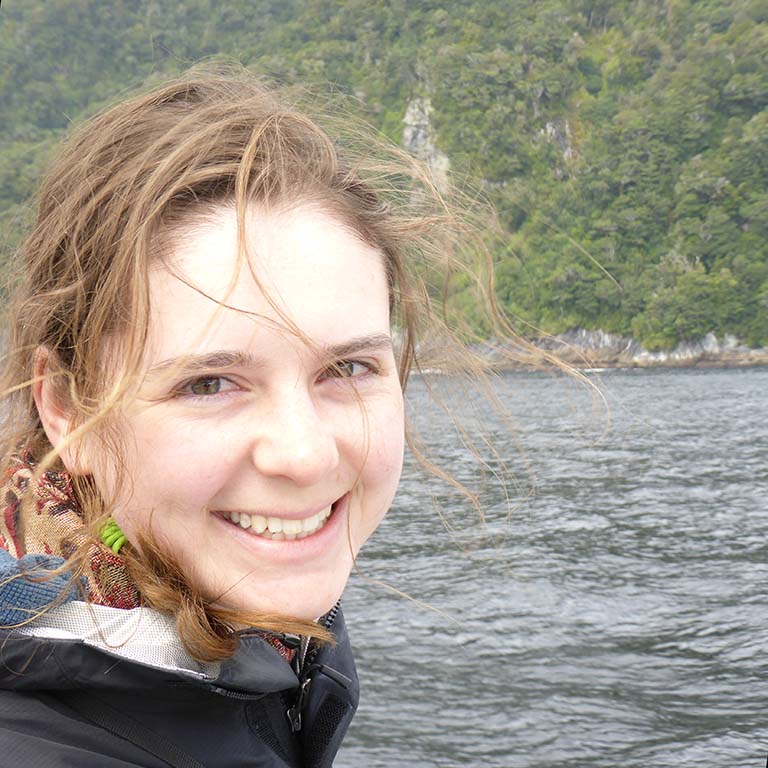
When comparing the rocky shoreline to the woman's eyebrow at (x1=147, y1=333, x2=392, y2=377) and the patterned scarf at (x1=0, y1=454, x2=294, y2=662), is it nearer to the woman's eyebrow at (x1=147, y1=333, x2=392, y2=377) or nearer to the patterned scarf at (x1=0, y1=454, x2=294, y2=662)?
the patterned scarf at (x1=0, y1=454, x2=294, y2=662)

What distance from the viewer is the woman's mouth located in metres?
1.24

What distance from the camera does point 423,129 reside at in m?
103

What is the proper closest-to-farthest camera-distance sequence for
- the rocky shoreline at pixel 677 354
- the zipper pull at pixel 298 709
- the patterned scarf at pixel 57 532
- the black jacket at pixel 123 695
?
1. the black jacket at pixel 123 695
2. the patterned scarf at pixel 57 532
3. the zipper pull at pixel 298 709
4. the rocky shoreline at pixel 677 354

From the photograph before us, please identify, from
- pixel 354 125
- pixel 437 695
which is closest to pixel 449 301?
pixel 354 125

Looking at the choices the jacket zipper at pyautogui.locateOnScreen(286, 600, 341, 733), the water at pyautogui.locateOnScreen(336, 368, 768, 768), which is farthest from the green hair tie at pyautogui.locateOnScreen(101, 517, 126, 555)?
the water at pyautogui.locateOnScreen(336, 368, 768, 768)

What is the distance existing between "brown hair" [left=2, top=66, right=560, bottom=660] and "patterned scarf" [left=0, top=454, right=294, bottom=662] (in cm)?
3

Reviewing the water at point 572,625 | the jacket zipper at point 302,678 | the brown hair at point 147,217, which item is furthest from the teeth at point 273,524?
the water at point 572,625

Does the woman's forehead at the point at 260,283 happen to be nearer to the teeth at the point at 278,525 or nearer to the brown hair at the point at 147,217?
the brown hair at the point at 147,217

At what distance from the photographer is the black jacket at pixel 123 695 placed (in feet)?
3.34

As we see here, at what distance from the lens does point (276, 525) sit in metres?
1.25

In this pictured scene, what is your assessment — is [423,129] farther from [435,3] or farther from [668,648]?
[668,648]

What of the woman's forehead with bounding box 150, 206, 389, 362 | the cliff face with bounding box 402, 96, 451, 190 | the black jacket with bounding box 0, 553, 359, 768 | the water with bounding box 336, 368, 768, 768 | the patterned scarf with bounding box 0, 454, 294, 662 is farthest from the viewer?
the cliff face with bounding box 402, 96, 451, 190

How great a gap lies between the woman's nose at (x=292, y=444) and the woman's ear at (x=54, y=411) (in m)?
0.32

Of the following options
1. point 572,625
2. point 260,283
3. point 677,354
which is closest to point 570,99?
point 677,354
